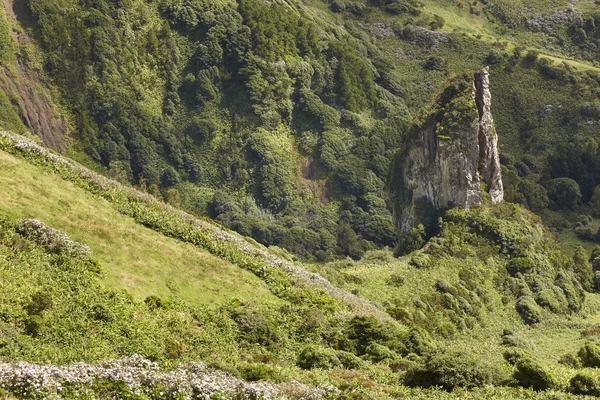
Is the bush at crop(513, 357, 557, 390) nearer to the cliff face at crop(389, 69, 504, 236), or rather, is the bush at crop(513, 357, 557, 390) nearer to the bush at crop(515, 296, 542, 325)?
the bush at crop(515, 296, 542, 325)

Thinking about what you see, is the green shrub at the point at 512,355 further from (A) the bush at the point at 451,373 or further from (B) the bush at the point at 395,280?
(B) the bush at the point at 395,280

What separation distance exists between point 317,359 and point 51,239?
711 inches

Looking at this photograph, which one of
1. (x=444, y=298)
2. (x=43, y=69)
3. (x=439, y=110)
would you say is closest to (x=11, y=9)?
(x=43, y=69)

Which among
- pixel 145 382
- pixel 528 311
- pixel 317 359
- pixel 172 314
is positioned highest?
pixel 145 382

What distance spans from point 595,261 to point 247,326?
106 m

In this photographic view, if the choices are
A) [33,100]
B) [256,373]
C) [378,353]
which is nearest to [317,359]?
[378,353]

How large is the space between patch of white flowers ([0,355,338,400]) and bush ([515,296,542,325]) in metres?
70.4

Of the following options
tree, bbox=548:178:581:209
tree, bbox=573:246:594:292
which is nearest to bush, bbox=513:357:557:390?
tree, bbox=573:246:594:292

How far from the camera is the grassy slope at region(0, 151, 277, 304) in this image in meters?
49.1

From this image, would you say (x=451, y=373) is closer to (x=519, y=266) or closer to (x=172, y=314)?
(x=172, y=314)

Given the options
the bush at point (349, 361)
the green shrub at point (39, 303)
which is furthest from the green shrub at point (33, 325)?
the bush at point (349, 361)

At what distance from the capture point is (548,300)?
336ft

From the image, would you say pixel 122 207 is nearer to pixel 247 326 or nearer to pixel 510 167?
pixel 247 326

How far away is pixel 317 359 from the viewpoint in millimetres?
41969
